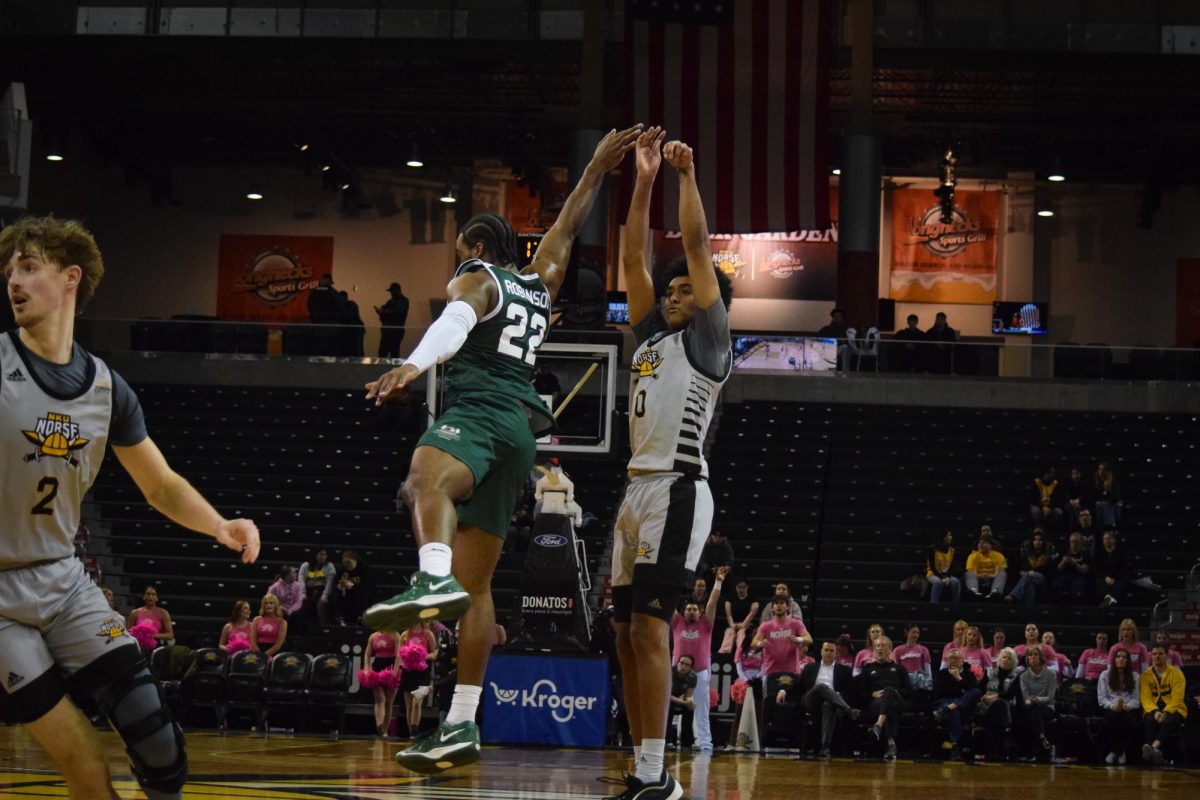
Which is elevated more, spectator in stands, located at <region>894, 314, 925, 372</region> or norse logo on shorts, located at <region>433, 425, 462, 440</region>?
spectator in stands, located at <region>894, 314, 925, 372</region>

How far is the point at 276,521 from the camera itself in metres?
21.3

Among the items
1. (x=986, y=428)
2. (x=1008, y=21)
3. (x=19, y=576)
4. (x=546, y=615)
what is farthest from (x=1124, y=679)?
(x=1008, y=21)

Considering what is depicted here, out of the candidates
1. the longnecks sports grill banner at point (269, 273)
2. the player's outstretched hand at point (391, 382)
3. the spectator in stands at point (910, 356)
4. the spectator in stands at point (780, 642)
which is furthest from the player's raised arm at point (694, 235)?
the longnecks sports grill banner at point (269, 273)

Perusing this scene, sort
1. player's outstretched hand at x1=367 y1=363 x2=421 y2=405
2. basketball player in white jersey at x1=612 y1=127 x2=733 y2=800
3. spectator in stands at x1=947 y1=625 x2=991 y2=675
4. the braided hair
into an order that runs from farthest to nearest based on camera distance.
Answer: spectator in stands at x1=947 y1=625 x2=991 y2=675 < basketball player in white jersey at x1=612 y1=127 x2=733 y2=800 < the braided hair < player's outstretched hand at x1=367 y1=363 x2=421 y2=405

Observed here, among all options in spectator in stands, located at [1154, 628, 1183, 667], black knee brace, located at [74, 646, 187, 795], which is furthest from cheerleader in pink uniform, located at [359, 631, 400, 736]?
black knee brace, located at [74, 646, 187, 795]

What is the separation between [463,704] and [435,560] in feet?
2.39

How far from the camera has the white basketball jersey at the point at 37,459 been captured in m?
4.29

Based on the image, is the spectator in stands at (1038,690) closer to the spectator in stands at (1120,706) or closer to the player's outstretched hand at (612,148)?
the spectator in stands at (1120,706)

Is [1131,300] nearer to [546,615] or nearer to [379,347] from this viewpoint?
[379,347]

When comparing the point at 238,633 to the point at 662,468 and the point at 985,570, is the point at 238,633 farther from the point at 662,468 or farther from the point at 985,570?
the point at 662,468

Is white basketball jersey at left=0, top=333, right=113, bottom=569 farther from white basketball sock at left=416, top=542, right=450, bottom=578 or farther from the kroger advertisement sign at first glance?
the kroger advertisement sign

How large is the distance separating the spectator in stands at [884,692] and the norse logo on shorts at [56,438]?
10.8 meters

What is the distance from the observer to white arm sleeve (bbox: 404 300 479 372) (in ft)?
17.7

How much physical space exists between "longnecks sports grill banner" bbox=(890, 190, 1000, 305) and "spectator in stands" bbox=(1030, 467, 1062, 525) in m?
13.2
